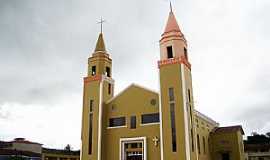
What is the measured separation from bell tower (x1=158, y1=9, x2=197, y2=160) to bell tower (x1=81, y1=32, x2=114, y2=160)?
8052 millimetres

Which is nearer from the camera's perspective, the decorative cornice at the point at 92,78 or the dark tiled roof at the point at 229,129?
the decorative cornice at the point at 92,78

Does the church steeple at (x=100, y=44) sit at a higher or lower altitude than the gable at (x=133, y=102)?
higher

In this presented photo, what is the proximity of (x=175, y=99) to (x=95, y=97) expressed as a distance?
10655 millimetres

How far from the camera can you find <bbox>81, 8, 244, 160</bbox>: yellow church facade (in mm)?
34091

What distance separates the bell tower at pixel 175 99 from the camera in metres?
33.1

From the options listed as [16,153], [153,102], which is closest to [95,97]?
[153,102]

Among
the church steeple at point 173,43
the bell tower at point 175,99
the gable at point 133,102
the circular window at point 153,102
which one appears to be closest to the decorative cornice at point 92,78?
the gable at point 133,102

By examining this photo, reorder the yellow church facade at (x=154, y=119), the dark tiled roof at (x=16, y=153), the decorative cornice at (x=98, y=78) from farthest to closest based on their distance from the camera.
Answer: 1. the dark tiled roof at (x=16, y=153)
2. the decorative cornice at (x=98, y=78)
3. the yellow church facade at (x=154, y=119)

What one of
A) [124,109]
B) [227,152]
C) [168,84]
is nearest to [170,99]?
[168,84]

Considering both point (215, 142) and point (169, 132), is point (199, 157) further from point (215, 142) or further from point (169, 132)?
point (215, 142)

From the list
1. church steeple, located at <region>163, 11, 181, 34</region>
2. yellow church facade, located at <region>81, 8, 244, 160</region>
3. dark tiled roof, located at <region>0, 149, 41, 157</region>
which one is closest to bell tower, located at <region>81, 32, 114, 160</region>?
yellow church facade, located at <region>81, 8, 244, 160</region>

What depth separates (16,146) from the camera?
202 ft

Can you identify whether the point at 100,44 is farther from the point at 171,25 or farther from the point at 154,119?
the point at 154,119

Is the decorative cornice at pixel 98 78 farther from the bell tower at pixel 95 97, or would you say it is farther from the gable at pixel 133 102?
the gable at pixel 133 102
